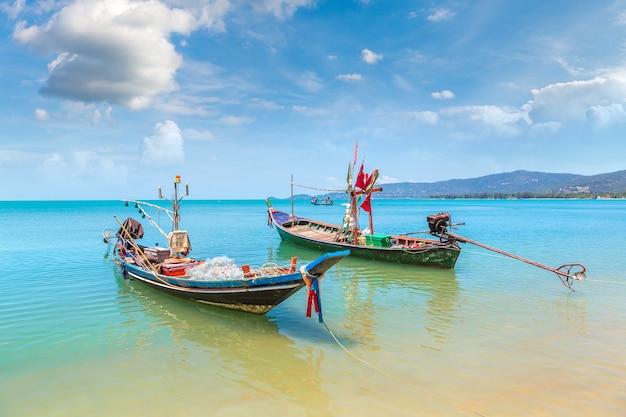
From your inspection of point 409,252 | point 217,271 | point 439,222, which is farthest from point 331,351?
point 439,222

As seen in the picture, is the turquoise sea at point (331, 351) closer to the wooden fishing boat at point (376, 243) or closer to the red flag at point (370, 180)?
the wooden fishing boat at point (376, 243)

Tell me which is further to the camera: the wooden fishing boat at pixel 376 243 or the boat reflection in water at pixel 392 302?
the wooden fishing boat at pixel 376 243

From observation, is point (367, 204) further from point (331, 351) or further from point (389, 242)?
point (331, 351)

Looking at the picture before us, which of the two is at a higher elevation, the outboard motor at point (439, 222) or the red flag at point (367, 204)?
the red flag at point (367, 204)

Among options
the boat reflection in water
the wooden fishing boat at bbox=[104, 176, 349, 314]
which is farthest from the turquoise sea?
the wooden fishing boat at bbox=[104, 176, 349, 314]

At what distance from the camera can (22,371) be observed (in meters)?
9.49

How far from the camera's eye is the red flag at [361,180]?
24.2 m

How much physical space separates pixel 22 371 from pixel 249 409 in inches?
246

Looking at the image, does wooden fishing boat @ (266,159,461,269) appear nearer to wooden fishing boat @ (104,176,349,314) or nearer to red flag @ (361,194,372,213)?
red flag @ (361,194,372,213)

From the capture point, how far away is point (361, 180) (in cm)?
2442

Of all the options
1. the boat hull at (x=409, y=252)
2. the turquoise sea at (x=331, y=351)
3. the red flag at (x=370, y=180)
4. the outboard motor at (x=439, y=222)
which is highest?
the red flag at (x=370, y=180)

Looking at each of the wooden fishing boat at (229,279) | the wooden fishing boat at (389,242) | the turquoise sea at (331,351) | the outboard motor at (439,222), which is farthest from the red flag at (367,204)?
the wooden fishing boat at (229,279)

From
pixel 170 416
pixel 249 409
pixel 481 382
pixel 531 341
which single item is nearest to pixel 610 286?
pixel 531 341

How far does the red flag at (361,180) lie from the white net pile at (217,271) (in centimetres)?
1190
